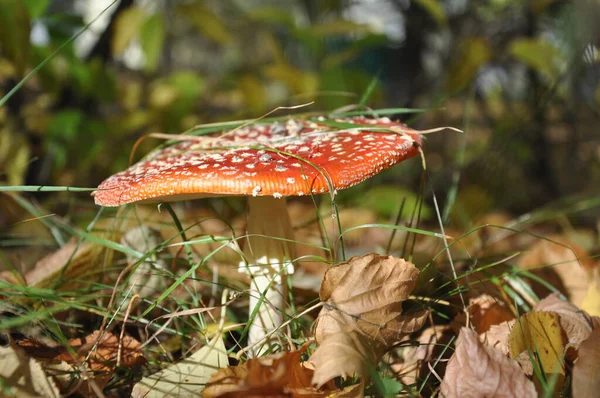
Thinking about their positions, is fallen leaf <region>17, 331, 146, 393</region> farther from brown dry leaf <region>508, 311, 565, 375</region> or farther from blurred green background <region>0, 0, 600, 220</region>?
blurred green background <region>0, 0, 600, 220</region>

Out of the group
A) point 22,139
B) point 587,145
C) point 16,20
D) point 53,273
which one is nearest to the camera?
point 53,273

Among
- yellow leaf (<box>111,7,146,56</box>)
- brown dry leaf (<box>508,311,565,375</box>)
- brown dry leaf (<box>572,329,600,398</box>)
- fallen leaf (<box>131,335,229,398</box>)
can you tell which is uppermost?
yellow leaf (<box>111,7,146,56</box>)

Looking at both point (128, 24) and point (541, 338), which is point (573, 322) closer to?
point (541, 338)

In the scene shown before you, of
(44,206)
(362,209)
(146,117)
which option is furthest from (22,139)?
(362,209)

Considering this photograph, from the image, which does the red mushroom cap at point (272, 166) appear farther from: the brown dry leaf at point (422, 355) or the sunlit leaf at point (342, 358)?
the brown dry leaf at point (422, 355)

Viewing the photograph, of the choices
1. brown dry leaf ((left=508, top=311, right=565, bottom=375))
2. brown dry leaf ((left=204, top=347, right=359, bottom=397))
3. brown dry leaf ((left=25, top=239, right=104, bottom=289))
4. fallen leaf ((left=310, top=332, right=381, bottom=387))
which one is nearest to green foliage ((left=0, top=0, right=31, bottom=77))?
brown dry leaf ((left=25, top=239, right=104, bottom=289))

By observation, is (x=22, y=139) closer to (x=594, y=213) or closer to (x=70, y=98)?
(x=70, y=98)

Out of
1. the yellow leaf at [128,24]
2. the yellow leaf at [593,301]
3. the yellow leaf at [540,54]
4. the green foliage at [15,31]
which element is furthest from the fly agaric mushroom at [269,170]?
the yellow leaf at [540,54]

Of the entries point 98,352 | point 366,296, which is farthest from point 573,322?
point 98,352

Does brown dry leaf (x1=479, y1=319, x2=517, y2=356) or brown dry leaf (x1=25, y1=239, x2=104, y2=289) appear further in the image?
brown dry leaf (x1=25, y1=239, x2=104, y2=289)
